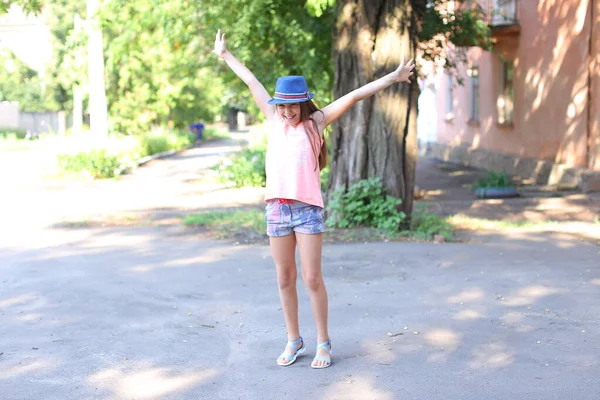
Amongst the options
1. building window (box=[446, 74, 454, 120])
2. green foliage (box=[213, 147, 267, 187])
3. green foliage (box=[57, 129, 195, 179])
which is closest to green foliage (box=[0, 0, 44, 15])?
green foliage (box=[213, 147, 267, 187])

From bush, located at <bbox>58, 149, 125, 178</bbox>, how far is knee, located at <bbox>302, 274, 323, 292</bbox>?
1666cm

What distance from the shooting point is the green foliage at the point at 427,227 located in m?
10.3

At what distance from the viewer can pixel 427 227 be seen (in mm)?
10734

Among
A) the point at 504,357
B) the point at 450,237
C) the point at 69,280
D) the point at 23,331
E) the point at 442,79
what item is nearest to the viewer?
the point at 504,357

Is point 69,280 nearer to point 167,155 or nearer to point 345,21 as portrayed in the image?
point 345,21

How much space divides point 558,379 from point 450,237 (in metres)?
5.51

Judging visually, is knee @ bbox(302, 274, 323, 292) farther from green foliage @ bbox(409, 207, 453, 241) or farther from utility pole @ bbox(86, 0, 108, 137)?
utility pole @ bbox(86, 0, 108, 137)

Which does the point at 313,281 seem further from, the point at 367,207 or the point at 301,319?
the point at 367,207

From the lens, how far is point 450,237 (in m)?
10.3

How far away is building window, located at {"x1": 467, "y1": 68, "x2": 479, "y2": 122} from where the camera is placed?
27.5m

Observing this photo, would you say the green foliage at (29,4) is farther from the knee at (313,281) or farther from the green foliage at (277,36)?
the knee at (313,281)

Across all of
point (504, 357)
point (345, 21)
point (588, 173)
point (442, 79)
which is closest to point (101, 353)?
point (504, 357)

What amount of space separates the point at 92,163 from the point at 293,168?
1721cm

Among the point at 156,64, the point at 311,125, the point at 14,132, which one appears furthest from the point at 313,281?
the point at 14,132
